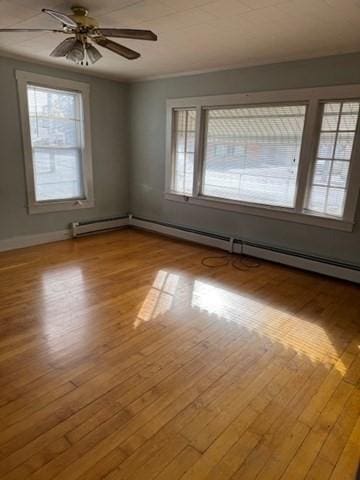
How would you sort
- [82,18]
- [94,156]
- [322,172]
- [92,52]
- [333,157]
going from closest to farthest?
[82,18], [92,52], [333,157], [322,172], [94,156]

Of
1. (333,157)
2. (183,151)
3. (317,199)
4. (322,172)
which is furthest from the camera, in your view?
(183,151)

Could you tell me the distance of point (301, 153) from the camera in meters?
3.81

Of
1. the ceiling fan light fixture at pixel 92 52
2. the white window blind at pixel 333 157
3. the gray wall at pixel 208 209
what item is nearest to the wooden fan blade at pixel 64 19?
the ceiling fan light fixture at pixel 92 52

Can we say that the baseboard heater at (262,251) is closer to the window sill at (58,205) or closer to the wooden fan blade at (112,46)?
the window sill at (58,205)

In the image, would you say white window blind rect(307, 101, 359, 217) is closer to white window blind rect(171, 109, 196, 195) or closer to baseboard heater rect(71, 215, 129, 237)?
white window blind rect(171, 109, 196, 195)

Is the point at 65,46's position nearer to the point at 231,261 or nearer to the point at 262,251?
the point at 231,261

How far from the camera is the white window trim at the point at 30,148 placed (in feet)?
14.0

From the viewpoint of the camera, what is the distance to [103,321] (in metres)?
2.73

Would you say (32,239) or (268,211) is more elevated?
(268,211)

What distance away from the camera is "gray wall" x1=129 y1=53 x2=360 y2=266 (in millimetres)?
3611

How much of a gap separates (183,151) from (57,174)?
1.94 metres

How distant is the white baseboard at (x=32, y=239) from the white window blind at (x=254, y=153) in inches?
90.6

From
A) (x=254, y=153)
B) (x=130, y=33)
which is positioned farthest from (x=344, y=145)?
(x=130, y=33)

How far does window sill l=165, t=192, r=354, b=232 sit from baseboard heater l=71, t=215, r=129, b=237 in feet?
3.62
